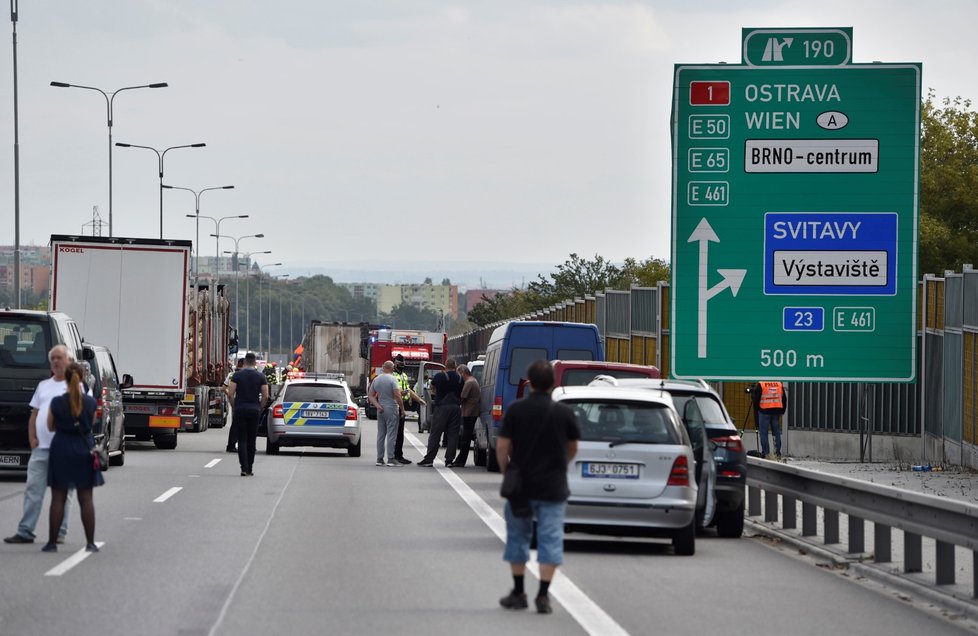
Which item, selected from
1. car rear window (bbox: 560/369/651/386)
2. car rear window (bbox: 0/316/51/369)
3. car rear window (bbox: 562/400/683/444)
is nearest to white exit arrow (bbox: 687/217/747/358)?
car rear window (bbox: 560/369/651/386)

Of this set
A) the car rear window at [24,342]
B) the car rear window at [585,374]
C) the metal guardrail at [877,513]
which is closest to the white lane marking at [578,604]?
A: the metal guardrail at [877,513]

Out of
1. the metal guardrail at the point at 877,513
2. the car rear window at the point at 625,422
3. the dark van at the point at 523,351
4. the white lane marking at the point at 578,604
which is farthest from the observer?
the dark van at the point at 523,351

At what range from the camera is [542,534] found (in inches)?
439

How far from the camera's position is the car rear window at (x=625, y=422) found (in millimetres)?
15000

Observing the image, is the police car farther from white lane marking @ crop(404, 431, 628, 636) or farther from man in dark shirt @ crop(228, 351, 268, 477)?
white lane marking @ crop(404, 431, 628, 636)

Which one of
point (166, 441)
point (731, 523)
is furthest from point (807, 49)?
point (166, 441)

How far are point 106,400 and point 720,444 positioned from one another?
11.8m

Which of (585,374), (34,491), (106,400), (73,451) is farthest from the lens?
(106,400)

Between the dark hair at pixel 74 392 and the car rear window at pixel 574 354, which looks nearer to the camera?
the dark hair at pixel 74 392

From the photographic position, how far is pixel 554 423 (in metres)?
11.2

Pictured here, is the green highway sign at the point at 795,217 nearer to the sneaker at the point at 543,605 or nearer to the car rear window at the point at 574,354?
the car rear window at the point at 574,354

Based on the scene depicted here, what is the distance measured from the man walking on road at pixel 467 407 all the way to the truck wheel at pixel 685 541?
1450 centimetres

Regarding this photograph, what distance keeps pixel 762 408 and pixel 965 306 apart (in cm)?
490

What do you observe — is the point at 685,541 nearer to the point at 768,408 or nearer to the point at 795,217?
the point at 795,217
